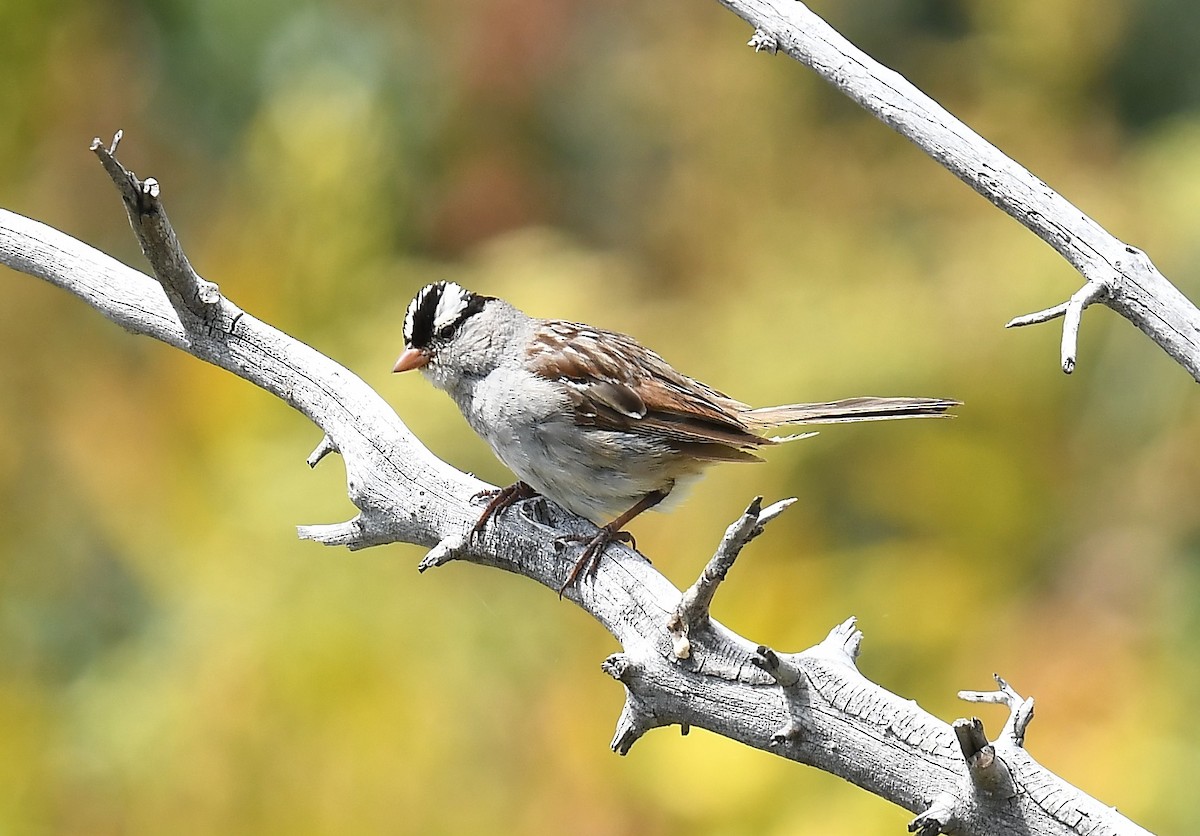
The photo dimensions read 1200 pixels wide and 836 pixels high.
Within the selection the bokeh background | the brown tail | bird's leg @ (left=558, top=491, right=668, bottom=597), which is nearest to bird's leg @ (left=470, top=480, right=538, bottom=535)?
bird's leg @ (left=558, top=491, right=668, bottom=597)

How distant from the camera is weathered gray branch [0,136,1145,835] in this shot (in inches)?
77.2

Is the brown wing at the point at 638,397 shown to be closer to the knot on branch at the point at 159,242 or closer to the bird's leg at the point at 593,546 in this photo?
the bird's leg at the point at 593,546

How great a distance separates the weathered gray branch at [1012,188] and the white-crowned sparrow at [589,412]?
24.3 inches

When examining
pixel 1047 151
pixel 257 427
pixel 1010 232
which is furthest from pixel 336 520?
pixel 1047 151

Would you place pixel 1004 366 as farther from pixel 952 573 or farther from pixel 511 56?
pixel 511 56

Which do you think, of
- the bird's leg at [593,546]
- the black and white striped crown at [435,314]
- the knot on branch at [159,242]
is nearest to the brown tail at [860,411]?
the bird's leg at [593,546]

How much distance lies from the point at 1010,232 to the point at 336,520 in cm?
333

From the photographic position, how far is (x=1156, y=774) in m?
4.45

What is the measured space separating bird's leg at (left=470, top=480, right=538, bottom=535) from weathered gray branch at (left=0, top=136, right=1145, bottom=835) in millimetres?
21

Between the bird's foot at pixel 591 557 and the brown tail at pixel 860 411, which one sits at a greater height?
the brown tail at pixel 860 411

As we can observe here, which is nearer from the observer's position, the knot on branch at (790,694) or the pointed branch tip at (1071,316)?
the pointed branch tip at (1071,316)

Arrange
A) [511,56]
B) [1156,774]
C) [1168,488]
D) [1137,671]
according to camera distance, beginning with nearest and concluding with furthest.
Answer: [1156,774] < [1137,671] < [1168,488] < [511,56]

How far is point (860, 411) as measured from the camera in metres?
2.74

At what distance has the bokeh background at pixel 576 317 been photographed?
4.51 metres
